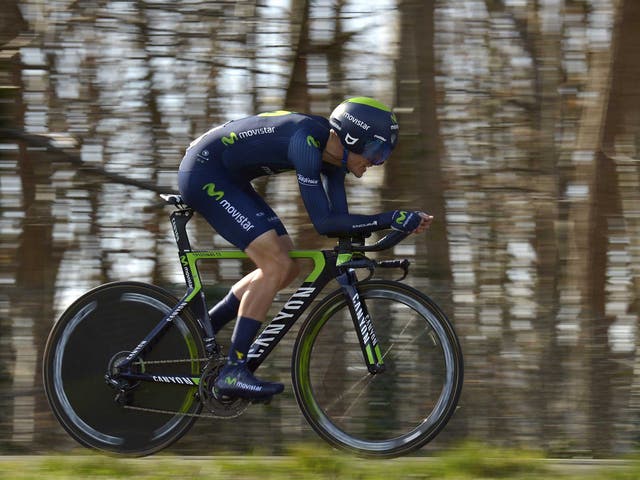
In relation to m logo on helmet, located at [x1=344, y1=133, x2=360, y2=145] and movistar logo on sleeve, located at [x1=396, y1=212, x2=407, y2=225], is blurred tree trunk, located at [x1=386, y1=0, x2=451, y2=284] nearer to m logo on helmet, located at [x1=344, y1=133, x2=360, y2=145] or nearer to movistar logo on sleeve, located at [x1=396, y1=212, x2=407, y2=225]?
m logo on helmet, located at [x1=344, y1=133, x2=360, y2=145]

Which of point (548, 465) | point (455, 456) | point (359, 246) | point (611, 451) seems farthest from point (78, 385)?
point (611, 451)

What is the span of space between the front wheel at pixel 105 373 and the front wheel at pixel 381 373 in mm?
700

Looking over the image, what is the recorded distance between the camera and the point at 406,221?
5043 mm

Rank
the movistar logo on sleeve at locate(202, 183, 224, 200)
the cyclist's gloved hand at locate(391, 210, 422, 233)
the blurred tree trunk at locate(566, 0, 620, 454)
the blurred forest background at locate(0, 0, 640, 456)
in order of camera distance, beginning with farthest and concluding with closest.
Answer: the blurred tree trunk at locate(566, 0, 620, 454) < the blurred forest background at locate(0, 0, 640, 456) < the movistar logo on sleeve at locate(202, 183, 224, 200) < the cyclist's gloved hand at locate(391, 210, 422, 233)

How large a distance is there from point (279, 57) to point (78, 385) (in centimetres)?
289

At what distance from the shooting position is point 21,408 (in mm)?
7551

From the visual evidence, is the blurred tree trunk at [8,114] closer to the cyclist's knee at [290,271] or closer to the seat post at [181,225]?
the seat post at [181,225]

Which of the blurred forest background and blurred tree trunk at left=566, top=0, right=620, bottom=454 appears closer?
the blurred forest background

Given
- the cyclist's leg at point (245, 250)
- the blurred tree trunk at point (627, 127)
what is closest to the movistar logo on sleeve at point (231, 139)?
the cyclist's leg at point (245, 250)

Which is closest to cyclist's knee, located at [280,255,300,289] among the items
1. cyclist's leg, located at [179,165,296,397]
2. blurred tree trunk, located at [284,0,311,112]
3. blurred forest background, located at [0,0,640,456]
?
cyclist's leg, located at [179,165,296,397]

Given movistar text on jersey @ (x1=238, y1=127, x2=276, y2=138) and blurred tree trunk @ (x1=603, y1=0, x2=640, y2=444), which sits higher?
movistar text on jersey @ (x1=238, y1=127, x2=276, y2=138)

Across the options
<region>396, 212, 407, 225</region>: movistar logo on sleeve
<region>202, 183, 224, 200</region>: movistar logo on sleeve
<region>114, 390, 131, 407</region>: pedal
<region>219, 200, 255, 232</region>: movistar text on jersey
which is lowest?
<region>114, 390, 131, 407</region>: pedal

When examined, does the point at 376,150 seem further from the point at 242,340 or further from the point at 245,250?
the point at 242,340

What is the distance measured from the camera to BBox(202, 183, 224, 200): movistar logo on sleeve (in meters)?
5.42
